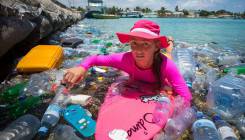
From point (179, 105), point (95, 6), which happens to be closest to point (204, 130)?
point (179, 105)

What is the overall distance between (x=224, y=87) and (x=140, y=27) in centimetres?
160

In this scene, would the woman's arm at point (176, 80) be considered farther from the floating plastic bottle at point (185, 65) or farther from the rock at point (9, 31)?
the rock at point (9, 31)

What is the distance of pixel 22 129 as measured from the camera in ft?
8.06

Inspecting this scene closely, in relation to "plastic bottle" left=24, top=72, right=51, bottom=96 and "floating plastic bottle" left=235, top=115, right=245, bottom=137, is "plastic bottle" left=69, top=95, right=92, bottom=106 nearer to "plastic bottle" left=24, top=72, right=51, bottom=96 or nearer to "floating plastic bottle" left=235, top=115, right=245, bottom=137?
"plastic bottle" left=24, top=72, right=51, bottom=96

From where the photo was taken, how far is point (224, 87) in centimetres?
355

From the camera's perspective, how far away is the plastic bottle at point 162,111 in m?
2.51

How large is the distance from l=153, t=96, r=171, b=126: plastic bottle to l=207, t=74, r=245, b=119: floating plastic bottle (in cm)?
74

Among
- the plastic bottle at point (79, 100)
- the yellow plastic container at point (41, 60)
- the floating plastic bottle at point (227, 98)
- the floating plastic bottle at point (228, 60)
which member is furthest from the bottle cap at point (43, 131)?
the floating plastic bottle at point (228, 60)

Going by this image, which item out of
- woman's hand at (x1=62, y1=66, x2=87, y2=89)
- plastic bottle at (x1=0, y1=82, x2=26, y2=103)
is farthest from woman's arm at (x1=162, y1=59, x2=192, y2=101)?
plastic bottle at (x1=0, y1=82, x2=26, y2=103)

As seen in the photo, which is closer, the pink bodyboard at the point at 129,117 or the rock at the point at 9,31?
the pink bodyboard at the point at 129,117

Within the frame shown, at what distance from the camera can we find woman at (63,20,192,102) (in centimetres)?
270

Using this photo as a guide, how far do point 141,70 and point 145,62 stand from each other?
0.74ft

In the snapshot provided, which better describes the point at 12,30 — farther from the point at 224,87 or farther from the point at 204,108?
the point at 224,87

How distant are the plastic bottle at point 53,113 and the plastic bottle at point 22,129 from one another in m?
0.07
